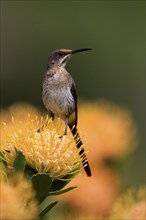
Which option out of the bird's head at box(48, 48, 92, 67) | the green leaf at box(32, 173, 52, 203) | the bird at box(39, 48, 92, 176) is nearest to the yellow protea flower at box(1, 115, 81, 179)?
the green leaf at box(32, 173, 52, 203)

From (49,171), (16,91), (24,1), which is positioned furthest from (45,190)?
(24,1)

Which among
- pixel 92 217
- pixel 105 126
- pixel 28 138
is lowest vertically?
pixel 105 126

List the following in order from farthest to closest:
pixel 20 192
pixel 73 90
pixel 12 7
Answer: pixel 12 7 < pixel 73 90 < pixel 20 192

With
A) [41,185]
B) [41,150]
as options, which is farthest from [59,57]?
[41,185]

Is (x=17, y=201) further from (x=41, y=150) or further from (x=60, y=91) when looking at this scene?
(x=60, y=91)

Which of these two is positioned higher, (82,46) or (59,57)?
(59,57)

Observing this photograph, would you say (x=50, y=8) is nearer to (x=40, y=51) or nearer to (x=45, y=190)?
(x=40, y=51)

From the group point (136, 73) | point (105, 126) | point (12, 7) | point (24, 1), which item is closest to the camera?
point (105, 126)
